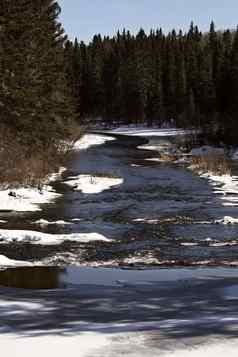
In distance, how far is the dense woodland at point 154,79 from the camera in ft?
249

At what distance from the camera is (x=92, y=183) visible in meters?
28.1

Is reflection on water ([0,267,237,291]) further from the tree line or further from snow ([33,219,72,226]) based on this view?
the tree line

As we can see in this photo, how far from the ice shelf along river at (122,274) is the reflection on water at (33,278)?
2 centimetres

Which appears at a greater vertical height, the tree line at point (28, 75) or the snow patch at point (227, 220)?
the tree line at point (28, 75)

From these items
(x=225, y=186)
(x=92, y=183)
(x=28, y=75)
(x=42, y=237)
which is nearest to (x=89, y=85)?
(x=28, y=75)

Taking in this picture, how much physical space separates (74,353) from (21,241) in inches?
359

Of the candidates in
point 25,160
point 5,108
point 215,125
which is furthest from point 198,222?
point 215,125

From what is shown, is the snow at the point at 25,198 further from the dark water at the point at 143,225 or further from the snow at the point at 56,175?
the snow at the point at 56,175

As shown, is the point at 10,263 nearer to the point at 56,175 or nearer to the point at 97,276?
the point at 97,276

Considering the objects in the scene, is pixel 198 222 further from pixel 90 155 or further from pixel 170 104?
pixel 170 104

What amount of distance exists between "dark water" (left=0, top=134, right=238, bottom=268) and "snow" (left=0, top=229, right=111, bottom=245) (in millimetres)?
430

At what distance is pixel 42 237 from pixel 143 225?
380 cm

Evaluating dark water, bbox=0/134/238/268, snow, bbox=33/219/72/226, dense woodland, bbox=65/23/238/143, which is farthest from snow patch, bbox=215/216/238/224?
dense woodland, bbox=65/23/238/143

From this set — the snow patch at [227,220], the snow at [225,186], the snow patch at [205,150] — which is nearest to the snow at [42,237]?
the snow patch at [227,220]
